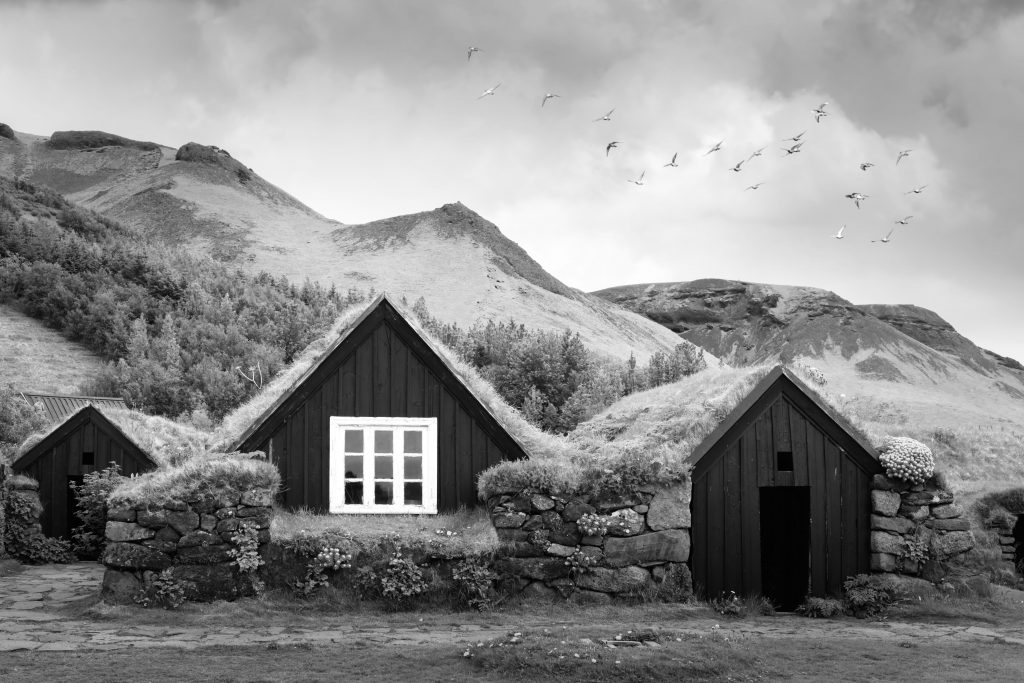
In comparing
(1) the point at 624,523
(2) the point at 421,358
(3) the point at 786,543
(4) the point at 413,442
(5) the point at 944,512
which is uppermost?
(2) the point at 421,358

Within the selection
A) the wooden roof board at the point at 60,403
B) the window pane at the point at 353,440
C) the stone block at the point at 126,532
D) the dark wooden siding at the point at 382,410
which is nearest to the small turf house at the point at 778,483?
the dark wooden siding at the point at 382,410

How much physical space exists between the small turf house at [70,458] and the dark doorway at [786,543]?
528 inches

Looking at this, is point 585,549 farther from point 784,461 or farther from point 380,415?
point 380,415

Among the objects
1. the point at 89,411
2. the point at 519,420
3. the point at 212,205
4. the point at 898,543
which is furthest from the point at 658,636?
the point at 212,205

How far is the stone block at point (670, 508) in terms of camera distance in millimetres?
13484

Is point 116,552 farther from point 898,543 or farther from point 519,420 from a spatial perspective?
point 898,543

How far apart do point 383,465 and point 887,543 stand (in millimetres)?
7947

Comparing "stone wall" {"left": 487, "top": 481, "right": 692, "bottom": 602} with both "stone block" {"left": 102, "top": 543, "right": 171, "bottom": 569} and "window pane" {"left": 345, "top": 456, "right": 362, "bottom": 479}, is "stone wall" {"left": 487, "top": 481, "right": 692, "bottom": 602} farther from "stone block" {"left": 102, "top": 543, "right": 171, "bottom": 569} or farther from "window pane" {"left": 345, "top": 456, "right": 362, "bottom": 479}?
"stone block" {"left": 102, "top": 543, "right": 171, "bottom": 569}

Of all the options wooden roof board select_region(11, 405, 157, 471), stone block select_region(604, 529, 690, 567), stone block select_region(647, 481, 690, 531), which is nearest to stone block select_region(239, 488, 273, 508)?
stone block select_region(604, 529, 690, 567)

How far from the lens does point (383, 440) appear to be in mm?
15898

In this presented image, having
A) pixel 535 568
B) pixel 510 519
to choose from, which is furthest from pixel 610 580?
pixel 510 519

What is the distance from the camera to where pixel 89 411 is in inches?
842

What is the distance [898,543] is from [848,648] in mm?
3388

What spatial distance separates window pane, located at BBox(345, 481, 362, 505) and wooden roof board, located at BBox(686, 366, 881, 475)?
18.1 ft
